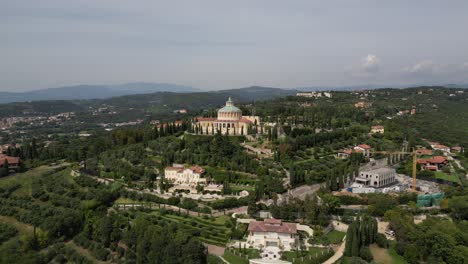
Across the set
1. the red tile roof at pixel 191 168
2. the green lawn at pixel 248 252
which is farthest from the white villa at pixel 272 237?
the red tile roof at pixel 191 168

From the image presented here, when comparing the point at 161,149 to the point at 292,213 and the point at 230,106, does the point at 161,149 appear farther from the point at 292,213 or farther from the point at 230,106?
the point at 292,213

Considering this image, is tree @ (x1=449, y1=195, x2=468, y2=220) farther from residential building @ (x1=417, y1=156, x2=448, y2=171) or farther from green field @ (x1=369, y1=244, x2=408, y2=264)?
residential building @ (x1=417, y1=156, x2=448, y2=171)

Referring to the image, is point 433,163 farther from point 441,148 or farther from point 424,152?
point 441,148

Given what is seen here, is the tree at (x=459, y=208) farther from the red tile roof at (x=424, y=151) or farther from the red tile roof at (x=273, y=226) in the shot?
the red tile roof at (x=424, y=151)

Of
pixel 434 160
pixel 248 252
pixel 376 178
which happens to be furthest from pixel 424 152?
pixel 248 252

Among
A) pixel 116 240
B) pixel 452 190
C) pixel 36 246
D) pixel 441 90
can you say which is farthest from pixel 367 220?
pixel 441 90

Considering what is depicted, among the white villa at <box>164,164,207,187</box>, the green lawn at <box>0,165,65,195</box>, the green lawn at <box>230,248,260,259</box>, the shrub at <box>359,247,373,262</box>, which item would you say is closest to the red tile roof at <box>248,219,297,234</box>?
the green lawn at <box>230,248,260,259</box>
